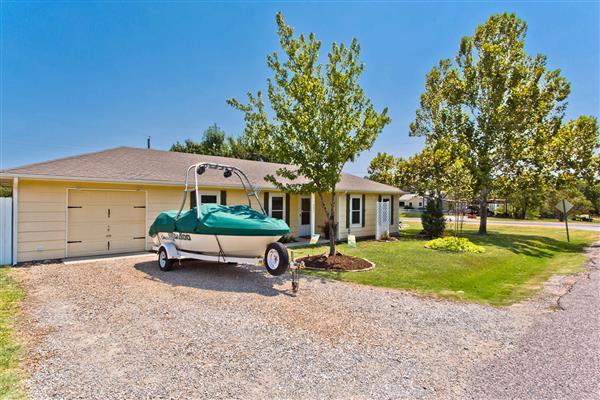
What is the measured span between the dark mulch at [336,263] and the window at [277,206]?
4888 millimetres

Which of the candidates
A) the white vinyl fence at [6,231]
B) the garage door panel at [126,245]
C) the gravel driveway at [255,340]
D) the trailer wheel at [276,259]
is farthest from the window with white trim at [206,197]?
the trailer wheel at [276,259]

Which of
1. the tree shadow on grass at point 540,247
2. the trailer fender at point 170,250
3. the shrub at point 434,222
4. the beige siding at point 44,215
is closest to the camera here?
the trailer fender at point 170,250

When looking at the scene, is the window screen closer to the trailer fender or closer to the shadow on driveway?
the shadow on driveway

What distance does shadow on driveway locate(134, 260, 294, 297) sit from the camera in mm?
7043

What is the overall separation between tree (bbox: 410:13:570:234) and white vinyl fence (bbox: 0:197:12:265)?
68.9 ft

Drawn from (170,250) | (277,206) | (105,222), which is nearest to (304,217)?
(277,206)

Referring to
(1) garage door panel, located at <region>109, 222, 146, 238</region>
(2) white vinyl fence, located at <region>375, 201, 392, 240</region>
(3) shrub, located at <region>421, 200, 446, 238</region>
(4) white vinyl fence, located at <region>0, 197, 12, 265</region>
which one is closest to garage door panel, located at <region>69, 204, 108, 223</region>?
(1) garage door panel, located at <region>109, 222, 146, 238</region>

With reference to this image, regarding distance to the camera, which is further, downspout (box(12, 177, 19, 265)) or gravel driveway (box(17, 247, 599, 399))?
downspout (box(12, 177, 19, 265))

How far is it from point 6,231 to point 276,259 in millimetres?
7663

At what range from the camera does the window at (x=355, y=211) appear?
1706cm

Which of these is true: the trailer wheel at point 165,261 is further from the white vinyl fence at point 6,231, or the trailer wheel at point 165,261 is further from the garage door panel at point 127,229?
the white vinyl fence at point 6,231

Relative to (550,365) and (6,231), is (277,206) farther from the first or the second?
(550,365)

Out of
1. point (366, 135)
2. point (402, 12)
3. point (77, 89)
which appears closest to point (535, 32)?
point (402, 12)

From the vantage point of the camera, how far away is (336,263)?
979 centimetres
